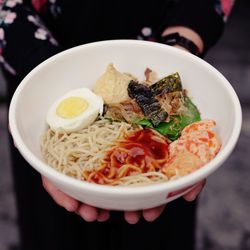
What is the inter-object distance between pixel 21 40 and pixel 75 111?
33cm

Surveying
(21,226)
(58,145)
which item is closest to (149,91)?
(58,145)

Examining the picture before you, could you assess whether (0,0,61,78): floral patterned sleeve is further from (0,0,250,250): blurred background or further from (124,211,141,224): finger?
(0,0,250,250): blurred background

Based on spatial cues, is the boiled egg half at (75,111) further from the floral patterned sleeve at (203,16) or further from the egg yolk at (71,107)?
the floral patterned sleeve at (203,16)

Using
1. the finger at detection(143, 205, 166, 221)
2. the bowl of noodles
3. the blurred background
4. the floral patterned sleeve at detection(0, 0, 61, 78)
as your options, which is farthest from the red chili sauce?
the blurred background

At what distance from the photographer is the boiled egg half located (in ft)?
4.05

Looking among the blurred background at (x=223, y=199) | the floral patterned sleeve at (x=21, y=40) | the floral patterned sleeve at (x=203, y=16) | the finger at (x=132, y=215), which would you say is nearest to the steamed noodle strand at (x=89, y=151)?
the finger at (x=132, y=215)

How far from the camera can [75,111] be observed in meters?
1.25

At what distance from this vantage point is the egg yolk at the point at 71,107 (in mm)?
1246

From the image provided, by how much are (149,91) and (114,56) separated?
0.17 meters

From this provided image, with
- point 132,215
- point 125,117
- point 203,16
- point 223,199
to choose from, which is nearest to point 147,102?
point 125,117

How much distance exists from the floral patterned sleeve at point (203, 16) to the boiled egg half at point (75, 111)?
414 mm

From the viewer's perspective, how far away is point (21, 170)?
1.69 meters

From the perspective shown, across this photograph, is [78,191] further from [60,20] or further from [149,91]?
[60,20]

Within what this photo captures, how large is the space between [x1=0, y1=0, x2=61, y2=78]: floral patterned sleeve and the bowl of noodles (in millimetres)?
139
